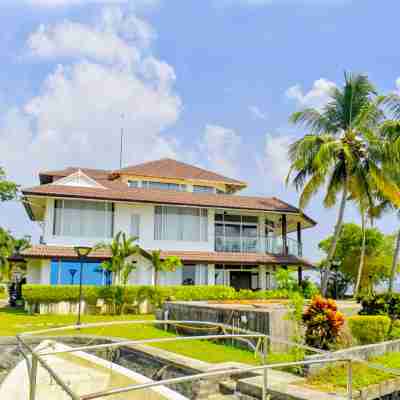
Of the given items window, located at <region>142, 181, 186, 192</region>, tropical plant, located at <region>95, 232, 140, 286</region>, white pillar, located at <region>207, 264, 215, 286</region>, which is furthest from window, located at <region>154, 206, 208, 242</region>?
window, located at <region>142, 181, 186, 192</region>

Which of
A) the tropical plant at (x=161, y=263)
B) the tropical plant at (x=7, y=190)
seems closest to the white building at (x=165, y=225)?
the tropical plant at (x=161, y=263)

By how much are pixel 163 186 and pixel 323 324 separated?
68.8 feet

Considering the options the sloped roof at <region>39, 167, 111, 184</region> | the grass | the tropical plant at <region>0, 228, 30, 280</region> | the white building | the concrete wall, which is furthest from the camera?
the tropical plant at <region>0, 228, 30, 280</region>

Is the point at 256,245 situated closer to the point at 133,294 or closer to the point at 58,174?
the point at 133,294

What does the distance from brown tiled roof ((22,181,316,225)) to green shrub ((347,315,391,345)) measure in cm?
1541

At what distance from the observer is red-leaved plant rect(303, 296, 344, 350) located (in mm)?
9680

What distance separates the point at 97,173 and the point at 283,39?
23.6 metres

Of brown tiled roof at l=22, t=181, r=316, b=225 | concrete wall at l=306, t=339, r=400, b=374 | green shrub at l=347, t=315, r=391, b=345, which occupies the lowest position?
concrete wall at l=306, t=339, r=400, b=374

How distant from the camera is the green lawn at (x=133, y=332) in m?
11.0

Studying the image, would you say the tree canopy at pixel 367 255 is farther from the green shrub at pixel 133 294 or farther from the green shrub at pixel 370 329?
the green shrub at pixel 370 329

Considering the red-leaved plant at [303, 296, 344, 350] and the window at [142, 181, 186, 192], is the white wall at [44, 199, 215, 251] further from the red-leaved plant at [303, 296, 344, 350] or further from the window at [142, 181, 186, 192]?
the red-leaved plant at [303, 296, 344, 350]

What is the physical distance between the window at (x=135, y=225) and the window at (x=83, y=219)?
113 centimetres

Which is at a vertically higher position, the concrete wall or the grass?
the concrete wall

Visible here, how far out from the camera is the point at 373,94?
24531 millimetres
